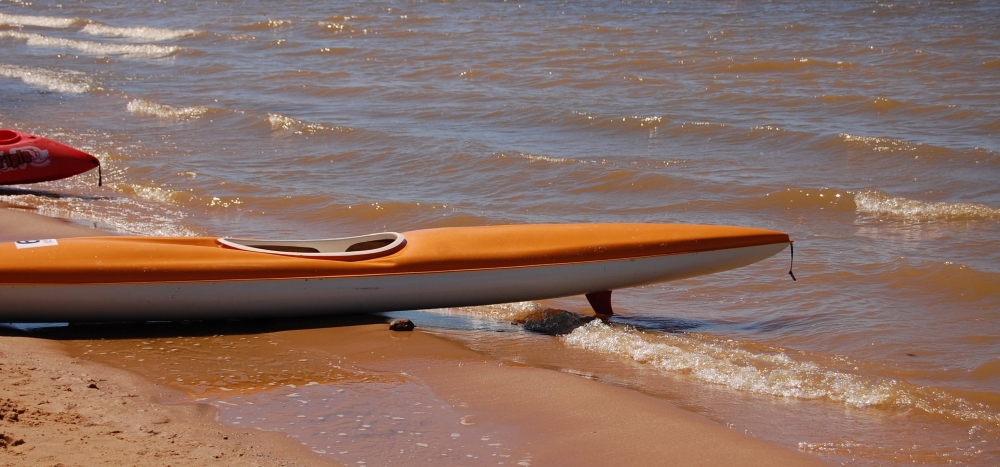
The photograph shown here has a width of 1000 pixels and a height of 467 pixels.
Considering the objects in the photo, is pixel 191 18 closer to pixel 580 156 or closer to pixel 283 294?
pixel 580 156

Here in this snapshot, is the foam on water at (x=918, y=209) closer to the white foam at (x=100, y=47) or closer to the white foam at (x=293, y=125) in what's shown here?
the white foam at (x=293, y=125)

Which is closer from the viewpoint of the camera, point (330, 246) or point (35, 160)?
point (330, 246)

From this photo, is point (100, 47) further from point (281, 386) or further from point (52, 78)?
point (281, 386)

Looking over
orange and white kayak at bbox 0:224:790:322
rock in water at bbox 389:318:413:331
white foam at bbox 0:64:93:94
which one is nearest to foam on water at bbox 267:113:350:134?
white foam at bbox 0:64:93:94

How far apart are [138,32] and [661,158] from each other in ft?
51.2

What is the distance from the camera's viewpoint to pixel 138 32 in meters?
22.9

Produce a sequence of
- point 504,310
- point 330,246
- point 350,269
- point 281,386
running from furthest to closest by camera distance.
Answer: point 504,310, point 330,246, point 350,269, point 281,386

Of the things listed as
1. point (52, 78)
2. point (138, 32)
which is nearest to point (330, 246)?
point (52, 78)

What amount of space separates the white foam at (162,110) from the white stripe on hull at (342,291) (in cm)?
834

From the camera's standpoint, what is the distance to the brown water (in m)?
5.78

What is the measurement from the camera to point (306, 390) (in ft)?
16.5

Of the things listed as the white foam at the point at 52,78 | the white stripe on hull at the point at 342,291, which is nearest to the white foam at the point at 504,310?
the white stripe on hull at the point at 342,291

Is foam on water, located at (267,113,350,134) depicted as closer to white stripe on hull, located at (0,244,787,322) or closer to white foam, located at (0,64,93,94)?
white foam, located at (0,64,93,94)

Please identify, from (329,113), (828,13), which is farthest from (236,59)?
(828,13)
